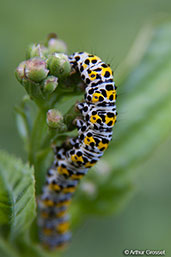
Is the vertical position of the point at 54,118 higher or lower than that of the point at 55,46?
lower

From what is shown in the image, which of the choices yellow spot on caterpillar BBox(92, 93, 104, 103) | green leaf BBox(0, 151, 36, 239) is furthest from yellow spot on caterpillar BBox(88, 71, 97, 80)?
green leaf BBox(0, 151, 36, 239)

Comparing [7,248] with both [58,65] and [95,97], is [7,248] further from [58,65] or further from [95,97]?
[58,65]

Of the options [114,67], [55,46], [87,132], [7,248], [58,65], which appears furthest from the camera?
[114,67]

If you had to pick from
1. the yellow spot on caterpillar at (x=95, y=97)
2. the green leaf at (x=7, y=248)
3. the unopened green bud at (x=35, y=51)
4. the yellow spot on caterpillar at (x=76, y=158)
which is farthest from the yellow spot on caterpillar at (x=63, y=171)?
the unopened green bud at (x=35, y=51)

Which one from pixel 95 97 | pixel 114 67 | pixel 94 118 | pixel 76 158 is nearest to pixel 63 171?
pixel 76 158

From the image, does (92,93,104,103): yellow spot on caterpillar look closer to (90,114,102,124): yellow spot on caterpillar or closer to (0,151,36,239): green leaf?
(90,114,102,124): yellow spot on caterpillar

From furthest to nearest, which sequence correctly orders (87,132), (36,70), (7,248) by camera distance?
(7,248) → (87,132) → (36,70)

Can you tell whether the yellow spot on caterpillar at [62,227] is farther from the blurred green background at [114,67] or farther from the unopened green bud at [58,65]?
the blurred green background at [114,67]
